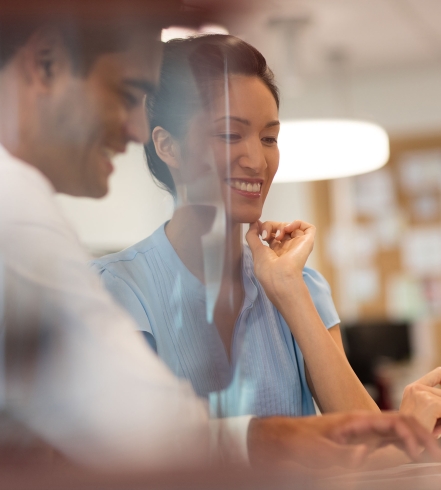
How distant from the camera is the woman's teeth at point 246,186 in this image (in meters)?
0.38

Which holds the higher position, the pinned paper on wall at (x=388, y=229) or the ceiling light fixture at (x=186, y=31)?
the ceiling light fixture at (x=186, y=31)

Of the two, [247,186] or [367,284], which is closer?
[247,186]

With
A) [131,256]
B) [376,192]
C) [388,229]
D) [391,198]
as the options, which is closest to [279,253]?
[131,256]

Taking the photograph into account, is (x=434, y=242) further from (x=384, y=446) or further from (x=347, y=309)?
(x=384, y=446)

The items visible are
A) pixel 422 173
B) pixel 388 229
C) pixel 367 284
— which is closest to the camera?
pixel 422 173

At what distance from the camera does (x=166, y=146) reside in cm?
36

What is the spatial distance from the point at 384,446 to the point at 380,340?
200 cm

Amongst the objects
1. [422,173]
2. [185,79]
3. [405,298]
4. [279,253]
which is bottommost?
[405,298]

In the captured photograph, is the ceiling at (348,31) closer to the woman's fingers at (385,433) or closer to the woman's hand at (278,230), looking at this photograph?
the woman's hand at (278,230)

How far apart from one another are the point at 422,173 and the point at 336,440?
6.26 feet

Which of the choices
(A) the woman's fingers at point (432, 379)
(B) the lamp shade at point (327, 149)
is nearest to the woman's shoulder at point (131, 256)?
(B) the lamp shade at point (327, 149)

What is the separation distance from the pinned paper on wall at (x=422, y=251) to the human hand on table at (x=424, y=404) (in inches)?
69.9

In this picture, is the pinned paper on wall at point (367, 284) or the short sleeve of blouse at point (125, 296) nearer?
the short sleeve of blouse at point (125, 296)

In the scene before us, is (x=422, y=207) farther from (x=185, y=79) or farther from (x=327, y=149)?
(x=185, y=79)
